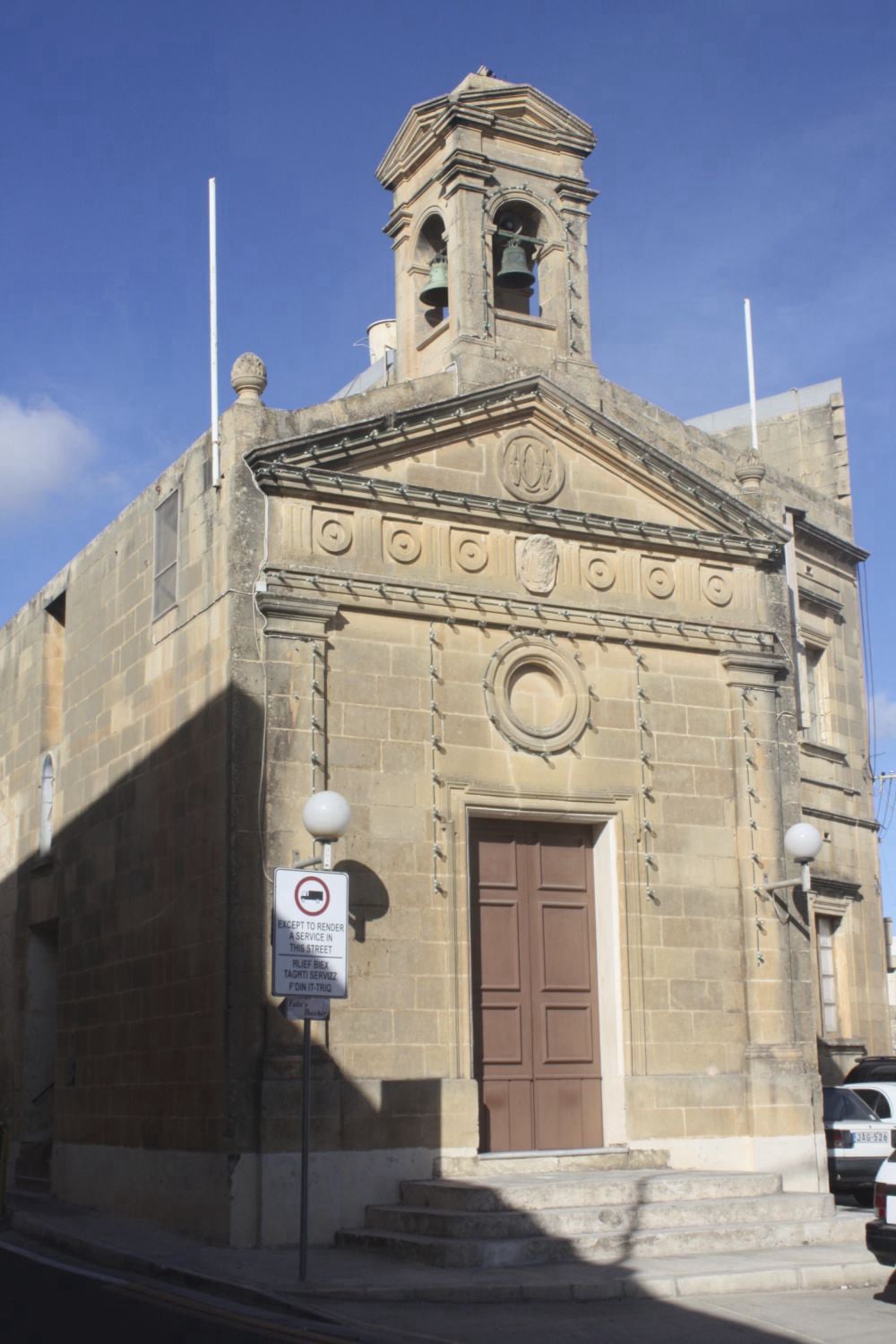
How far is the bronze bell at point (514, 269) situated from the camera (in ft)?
58.1

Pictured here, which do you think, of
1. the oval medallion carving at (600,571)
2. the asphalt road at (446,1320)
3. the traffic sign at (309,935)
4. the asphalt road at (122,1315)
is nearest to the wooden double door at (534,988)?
the oval medallion carving at (600,571)

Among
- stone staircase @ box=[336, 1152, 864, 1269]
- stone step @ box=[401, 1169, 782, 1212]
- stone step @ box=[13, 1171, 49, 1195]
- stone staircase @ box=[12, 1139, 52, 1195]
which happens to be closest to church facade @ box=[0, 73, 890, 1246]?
stone step @ box=[13, 1171, 49, 1195]

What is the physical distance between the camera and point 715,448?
61.8 ft

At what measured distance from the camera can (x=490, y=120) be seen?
17625mm

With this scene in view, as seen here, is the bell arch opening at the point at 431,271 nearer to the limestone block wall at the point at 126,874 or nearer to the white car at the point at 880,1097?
the limestone block wall at the point at 126,874

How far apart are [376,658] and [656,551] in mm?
3594

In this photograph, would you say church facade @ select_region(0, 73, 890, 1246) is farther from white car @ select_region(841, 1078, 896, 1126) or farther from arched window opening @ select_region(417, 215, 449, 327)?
white car @ select_region(841, 1078, 896, 1126)

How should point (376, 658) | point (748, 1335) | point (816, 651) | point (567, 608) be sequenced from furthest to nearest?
point (816, 651) → point (567, 608) → point (376, 658) → point (748, 1335)

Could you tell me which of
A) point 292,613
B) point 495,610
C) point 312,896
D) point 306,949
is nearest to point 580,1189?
point 306,949

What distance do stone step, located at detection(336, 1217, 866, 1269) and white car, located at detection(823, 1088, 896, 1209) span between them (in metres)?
3.55

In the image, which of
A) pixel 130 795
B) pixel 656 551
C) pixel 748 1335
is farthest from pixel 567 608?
pixel 748 1335

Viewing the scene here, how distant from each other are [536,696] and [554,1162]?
4.45 meters

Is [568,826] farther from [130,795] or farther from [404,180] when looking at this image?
[404,180]

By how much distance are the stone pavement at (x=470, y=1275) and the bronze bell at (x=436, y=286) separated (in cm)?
997
